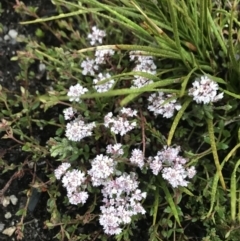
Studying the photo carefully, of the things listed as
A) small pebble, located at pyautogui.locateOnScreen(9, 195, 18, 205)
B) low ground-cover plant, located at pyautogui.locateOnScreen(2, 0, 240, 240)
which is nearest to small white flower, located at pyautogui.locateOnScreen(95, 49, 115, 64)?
low ground-cover plant, located at pyautogui.locateOnScreen(2, 0, 240, 240)

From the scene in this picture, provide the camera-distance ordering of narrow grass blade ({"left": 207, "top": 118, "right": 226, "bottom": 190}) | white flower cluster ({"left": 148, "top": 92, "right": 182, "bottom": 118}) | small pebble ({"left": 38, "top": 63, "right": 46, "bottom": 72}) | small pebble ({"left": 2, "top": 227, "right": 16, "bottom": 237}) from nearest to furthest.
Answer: narrow grass blade ({"left": 207, "top": 118, "right": 226, "bottom": 190}) → white flower cluster ({"left": 148, "top": 92, "right": 182, "bottom": 118}) → small pebble ({"left": 2, "top": 227, "right": 16, "bottom": 237}) → small pebble ({"left": 38, "top": 63, "right": 46, "bottom": 72})

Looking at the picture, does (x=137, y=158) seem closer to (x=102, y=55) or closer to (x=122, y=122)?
(x=122, y=122)

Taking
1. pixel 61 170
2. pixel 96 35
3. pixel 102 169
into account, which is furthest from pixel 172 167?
pixel 96 35

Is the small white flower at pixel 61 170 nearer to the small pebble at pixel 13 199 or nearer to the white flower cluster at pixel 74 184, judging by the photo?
the white flower cluster at pixel 74 184

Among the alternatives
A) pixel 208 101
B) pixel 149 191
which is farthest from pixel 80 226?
pixel 208 101

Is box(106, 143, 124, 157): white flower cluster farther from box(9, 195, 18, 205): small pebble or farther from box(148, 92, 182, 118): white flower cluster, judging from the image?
box(9, 195, 18, 205): small pebble

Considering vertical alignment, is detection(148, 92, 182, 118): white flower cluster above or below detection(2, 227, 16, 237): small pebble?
above
